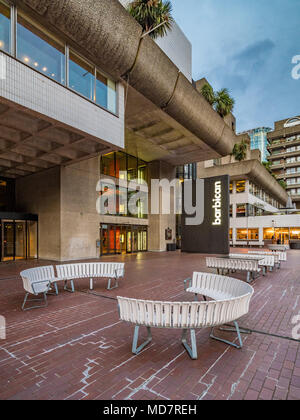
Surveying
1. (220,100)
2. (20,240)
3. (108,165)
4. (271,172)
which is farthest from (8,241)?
(271,172)

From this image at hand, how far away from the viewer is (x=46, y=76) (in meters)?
8.66

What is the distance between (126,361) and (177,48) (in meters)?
22.9

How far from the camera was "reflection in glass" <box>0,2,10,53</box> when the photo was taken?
771cm

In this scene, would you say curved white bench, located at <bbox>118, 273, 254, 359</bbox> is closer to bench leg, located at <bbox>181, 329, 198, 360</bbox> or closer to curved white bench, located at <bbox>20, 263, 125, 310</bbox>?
bench leg, located at <bbox>181, 329, 198, 360</bbox>

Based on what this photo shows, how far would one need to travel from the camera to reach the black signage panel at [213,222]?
57.3ft

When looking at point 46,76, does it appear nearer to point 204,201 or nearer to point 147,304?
point 147,304

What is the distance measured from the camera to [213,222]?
18.2 m

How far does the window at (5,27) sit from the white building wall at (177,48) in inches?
490

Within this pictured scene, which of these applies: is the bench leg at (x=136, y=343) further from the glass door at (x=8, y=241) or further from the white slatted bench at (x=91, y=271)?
the glass door at (x=8, y=241)

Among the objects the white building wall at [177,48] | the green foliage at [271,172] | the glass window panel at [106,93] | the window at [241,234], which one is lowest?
the window at [241,234]

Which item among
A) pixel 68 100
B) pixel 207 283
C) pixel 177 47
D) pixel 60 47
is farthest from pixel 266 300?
pixel 177 47

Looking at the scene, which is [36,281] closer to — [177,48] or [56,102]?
[56,102]

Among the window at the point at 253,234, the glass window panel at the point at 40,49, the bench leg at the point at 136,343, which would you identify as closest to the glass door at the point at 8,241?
the glass window panel at the point at 40,49
